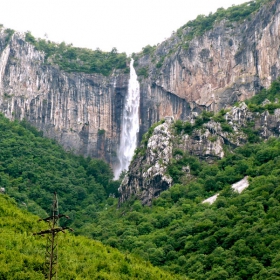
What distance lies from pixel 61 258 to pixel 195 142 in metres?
35.5

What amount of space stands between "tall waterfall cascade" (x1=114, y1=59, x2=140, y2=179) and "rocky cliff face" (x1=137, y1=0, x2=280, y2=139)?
120 cm

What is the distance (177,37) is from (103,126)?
645 inches

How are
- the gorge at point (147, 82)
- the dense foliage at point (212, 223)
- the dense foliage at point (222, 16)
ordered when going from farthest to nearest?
the dense foliage at point (222, 16)
the gorge at point (147, 82)
the dense foliage at point (212, 223)

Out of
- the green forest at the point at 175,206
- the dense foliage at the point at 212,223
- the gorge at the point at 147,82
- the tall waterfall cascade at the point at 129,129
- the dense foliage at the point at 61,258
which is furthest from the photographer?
the tall waterfall cascade at the point at 129,129

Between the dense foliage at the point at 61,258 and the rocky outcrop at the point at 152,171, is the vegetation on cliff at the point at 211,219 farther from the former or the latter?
the dense foliage at the point at 61,258

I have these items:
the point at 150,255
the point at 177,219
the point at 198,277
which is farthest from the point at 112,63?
the point at 198,277

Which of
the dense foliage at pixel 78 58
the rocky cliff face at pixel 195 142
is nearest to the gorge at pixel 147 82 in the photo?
the dense foliage at pixel 78 58

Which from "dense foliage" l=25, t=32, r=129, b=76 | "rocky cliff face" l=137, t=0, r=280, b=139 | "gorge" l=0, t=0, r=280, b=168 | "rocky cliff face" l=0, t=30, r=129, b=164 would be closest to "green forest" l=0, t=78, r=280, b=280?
"rocky cliff face" l=0, t=30, r=129, b=164

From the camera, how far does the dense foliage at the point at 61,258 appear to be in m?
29.0

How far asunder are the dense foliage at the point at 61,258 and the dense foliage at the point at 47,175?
2427 centimetres

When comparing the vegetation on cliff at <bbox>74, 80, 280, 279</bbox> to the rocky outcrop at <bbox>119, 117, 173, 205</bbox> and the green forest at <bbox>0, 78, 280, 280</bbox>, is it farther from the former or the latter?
the rocky outcrop at <bbox>119, 117, 173, 205</bbox>

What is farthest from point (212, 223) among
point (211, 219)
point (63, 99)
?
point (63, 99)

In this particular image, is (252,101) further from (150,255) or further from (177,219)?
(150,255)

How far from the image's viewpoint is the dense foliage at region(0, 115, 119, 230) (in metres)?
67.1
